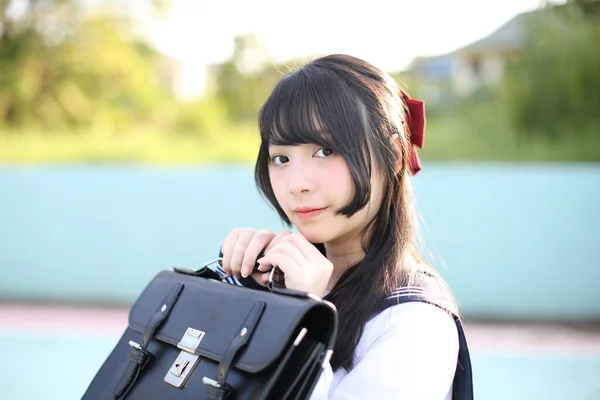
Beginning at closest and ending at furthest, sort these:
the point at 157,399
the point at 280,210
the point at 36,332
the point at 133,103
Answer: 1. the point at 157,399
2. the point at 280,210
3. the point at 36,332
4. the point at 133,103

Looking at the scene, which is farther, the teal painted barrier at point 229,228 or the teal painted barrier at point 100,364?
the teal painted barrier at point 229,228

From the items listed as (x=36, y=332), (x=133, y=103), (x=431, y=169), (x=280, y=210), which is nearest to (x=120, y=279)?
(x=36, y=332)

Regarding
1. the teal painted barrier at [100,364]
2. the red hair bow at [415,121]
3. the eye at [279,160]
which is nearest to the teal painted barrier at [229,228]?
the teal painted barrier at [100,364]

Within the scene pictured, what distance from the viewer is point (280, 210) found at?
1623mm

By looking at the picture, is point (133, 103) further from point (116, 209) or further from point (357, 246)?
point (357, 246)

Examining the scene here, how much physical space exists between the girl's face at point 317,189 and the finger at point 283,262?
14 cm

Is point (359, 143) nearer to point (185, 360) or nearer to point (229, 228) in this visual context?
point (185, 360)

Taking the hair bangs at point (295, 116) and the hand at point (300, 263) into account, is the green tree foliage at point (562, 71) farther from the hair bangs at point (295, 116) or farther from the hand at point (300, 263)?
the hand at point (300, 263)

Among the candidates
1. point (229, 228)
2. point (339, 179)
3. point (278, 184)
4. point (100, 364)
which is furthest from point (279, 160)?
point (229, 228)

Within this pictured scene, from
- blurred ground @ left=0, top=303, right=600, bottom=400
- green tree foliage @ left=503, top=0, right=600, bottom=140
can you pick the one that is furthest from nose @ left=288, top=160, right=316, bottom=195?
green tree foliage @ left=503, top=0, right=600, bottom=140

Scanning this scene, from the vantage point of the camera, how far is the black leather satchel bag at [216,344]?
3.47 ft

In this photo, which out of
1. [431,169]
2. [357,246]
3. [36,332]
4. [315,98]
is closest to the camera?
[315,98]

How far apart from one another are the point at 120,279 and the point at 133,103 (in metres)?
3.92

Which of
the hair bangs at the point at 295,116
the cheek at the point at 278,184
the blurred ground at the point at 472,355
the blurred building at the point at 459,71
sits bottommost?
the blurred ground at the point at 472,355
